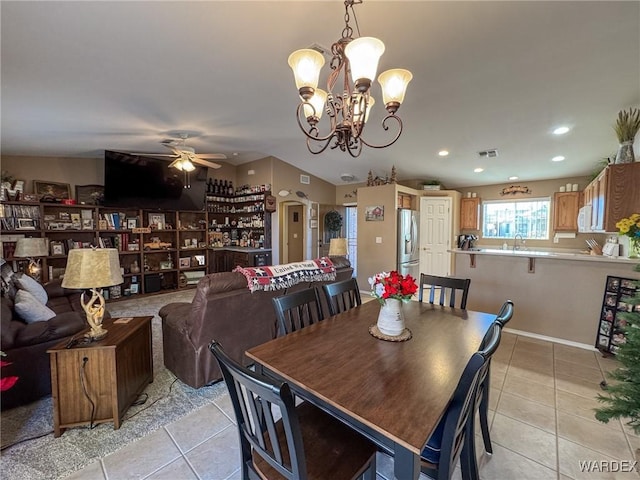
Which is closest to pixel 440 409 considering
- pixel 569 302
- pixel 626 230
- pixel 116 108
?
pixel 626 230

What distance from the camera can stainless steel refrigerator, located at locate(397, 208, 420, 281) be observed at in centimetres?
530

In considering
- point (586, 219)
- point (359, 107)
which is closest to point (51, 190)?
point (359, 107)

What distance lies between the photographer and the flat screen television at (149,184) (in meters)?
4.61

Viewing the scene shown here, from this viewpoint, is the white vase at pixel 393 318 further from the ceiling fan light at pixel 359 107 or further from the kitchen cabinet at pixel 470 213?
the kitchen cabinet at pixel 470 213

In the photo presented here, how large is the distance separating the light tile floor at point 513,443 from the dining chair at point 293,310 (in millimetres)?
834

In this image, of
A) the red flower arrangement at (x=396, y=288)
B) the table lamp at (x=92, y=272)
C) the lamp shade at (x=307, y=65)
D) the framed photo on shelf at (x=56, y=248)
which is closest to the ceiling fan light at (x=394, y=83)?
the lamp shade at (x=307, y=65)

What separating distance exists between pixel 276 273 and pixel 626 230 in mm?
3059

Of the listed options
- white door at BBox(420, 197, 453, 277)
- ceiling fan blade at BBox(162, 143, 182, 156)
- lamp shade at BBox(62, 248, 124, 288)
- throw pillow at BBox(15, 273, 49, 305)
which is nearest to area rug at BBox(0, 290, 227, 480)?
lamp shade at BBox(62, 248, 124, 288)

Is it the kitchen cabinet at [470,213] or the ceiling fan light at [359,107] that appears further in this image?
the kitchen cabinet at [470,213]

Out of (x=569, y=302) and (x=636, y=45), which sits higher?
(x=636, y=45)

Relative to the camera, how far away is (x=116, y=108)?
9.76ft

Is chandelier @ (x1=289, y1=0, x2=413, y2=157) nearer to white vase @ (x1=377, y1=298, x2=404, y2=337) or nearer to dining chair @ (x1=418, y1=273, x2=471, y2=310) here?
white vase @ (x1=377, y1=298, x2=404, y2=337)

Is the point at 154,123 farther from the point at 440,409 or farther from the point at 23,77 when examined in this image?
the point at 440,409

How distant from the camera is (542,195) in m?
5.53
